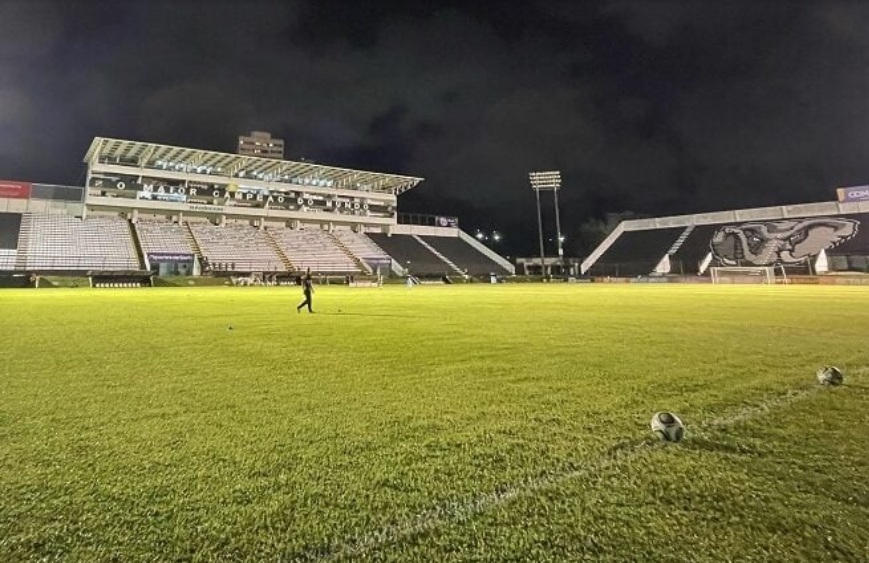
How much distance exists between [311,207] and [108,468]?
63.5 meters

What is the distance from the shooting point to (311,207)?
207ft

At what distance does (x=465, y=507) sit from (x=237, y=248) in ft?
178

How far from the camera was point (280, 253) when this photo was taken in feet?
174

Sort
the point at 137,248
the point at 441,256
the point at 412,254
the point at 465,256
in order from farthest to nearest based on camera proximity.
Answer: the point at 465,256
the point at 441,256
the point at 412,254
the point at 137,248

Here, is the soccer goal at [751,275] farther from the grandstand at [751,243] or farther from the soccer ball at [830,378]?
the soccer ball at [830,378]

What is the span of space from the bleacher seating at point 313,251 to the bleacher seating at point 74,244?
51.4 ft

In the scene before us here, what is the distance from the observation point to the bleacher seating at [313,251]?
52556mm

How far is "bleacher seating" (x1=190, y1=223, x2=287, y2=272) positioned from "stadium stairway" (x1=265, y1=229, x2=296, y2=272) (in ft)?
0.42

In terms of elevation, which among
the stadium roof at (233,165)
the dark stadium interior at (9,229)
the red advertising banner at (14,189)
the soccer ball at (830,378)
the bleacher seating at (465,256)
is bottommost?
the soccer ball at (830,378)

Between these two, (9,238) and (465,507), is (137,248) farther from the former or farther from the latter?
(465,507)

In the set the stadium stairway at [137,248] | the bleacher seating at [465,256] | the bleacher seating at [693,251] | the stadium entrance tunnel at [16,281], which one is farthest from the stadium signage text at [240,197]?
the bleacher seating at [693,251]

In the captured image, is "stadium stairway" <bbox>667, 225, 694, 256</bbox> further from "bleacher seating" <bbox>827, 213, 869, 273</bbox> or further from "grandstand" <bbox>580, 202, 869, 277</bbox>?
"bleacher seating" <bbox>827, 213, 869, 273</bbox>

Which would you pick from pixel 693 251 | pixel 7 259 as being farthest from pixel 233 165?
pixel 693 251

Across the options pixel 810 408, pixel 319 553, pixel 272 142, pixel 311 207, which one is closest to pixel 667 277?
pixel 311 207
